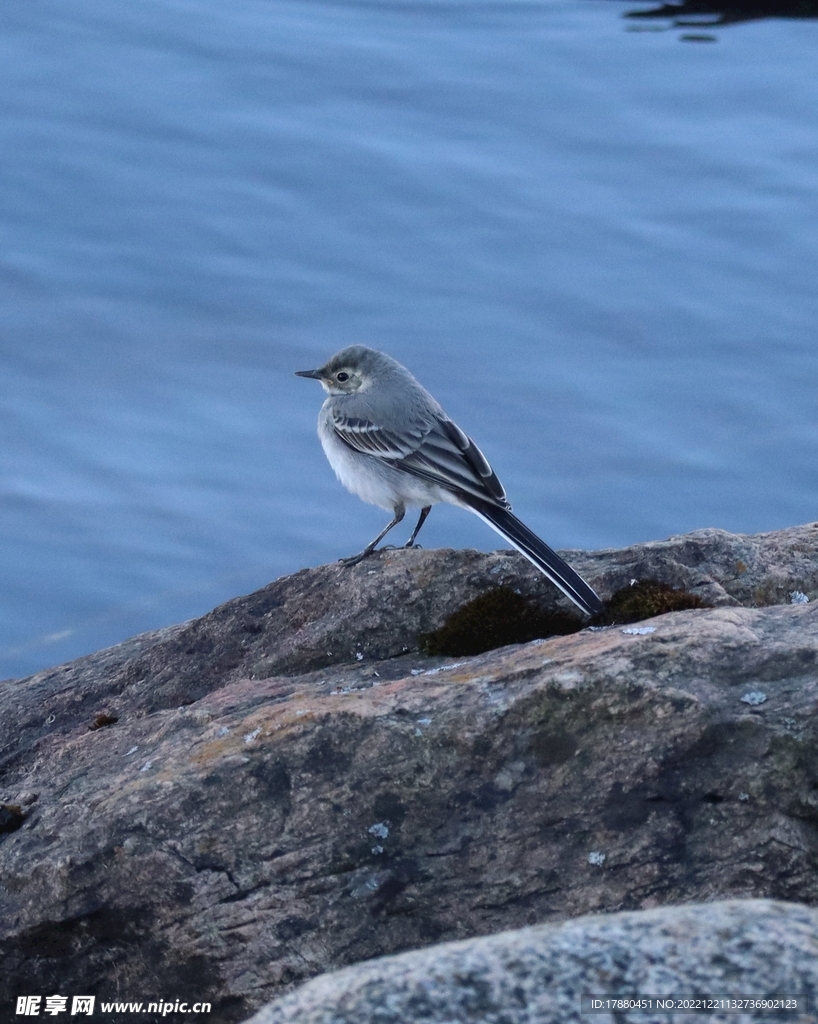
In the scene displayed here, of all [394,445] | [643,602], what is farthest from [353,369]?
[643,602]

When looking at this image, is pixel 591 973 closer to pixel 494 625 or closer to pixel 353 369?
pixel 494 625

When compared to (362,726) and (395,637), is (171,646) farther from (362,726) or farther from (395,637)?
(362,726)

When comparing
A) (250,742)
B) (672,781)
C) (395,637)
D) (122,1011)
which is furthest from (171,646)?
(672,781)

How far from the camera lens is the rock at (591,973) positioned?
10.3 feet

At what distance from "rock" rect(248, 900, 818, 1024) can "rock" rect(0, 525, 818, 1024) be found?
1.26 m

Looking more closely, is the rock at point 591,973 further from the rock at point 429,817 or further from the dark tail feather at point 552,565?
the dark tail feather at point 552,565

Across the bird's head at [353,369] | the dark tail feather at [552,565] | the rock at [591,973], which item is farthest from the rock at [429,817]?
the bird's head at [353,369]

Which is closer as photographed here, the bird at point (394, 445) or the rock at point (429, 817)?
the rock at point (429, 817)

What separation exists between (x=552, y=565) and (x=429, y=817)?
1.75 meters

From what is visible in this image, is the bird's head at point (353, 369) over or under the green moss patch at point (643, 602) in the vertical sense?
over

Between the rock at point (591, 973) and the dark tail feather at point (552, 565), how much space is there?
271 cm

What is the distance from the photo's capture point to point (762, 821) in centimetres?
463

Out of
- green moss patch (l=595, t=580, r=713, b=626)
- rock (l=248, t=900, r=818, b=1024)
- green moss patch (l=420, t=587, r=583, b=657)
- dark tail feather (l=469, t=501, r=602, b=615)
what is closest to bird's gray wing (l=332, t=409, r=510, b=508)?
dark tail feather (l=469, t=501, r=602, b=615)

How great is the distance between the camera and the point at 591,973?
3240 mm
